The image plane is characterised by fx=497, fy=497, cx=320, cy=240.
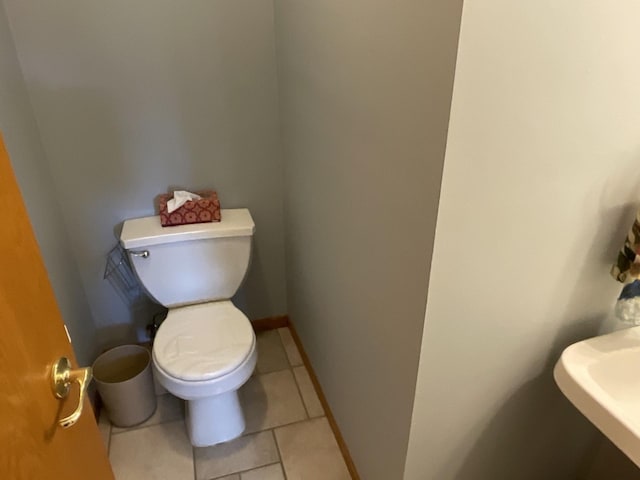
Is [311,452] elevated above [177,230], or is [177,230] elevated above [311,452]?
[177,230]

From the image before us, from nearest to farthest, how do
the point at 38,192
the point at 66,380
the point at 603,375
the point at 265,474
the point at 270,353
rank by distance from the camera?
the point at 66,380 → the point at 603,375 → the point at 38,192 → the point at 265,474 → the point at 270,353

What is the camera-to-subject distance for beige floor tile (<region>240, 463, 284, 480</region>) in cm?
175

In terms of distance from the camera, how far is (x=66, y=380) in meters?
0.82

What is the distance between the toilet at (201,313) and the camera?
1687 millimetres

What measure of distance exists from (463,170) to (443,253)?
177 millimetres

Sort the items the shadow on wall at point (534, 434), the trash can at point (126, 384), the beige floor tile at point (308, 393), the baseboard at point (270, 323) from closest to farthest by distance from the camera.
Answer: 1. the shadow on wall at point (534, 434)
2. the trash can at point (126, 384)
3. the beige floor tile at point (308, 393)
4. the baseboard at point (270, 323)

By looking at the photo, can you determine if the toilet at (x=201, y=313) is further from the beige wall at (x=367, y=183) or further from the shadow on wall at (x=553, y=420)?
the shadow on wall at (x=553, y=420)

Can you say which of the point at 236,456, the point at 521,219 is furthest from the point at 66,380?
the point at 236,456

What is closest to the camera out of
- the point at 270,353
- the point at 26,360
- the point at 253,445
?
the point at 26,360

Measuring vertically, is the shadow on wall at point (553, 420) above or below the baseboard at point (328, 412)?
above

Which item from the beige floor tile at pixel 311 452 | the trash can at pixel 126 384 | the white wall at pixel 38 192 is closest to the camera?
the white wall at pixel 38 192

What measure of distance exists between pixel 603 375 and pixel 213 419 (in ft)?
4.25

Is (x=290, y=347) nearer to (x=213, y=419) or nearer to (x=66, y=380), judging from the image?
(x=213, y=419)

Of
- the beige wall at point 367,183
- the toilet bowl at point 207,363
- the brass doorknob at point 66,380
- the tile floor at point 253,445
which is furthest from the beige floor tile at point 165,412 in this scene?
the brass doorknob at point 66,380
